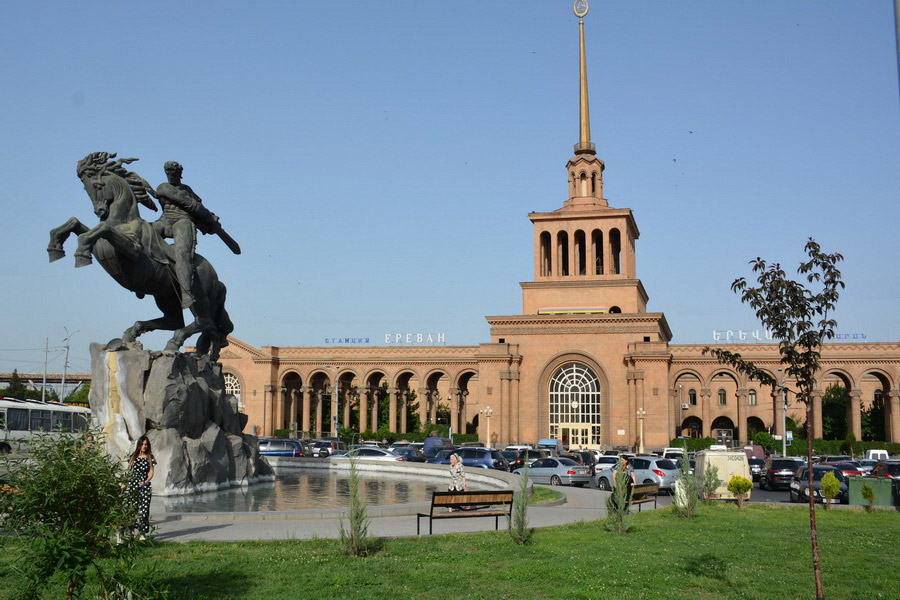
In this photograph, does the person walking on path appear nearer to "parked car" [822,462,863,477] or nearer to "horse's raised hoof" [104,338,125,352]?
"horse's raised hoof" [104,338,125,352]

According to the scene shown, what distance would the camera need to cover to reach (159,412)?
16.2 metres

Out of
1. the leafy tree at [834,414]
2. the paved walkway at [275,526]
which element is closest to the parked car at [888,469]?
the paved walkway at [275,526]

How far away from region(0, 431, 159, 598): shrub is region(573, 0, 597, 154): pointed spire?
6115 centimetres

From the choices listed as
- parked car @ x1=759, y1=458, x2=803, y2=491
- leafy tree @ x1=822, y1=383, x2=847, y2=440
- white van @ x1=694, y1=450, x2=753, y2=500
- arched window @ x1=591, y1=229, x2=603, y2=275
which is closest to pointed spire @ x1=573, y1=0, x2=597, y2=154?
Result: arched window @ x1=591, y1=229, x2=603, y2=275

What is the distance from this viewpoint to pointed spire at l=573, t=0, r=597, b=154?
65.2 meters

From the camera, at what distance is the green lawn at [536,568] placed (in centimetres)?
869

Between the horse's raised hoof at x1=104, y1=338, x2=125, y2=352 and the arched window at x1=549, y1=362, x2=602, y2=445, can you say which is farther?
the arched window at x1=549, y1=362, x2=602, y2=445

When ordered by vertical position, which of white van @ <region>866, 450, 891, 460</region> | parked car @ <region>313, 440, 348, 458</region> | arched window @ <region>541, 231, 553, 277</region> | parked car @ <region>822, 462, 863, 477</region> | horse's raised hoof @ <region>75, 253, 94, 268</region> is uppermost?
arched window @ <region>541, 231, 553, 277</region>

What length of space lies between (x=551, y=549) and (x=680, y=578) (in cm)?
216

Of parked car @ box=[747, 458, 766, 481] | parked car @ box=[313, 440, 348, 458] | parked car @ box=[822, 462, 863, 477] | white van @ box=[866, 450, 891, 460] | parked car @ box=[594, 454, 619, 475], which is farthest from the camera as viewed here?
white van @ box=[866, 450, 891, 460]

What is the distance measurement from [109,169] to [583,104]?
5468 centimetres

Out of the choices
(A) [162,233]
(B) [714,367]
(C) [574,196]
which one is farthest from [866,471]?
(C) [574,196]

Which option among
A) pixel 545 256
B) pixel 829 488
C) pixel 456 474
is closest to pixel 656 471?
pixel 829 488

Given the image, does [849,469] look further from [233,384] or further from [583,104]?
[233,384]
